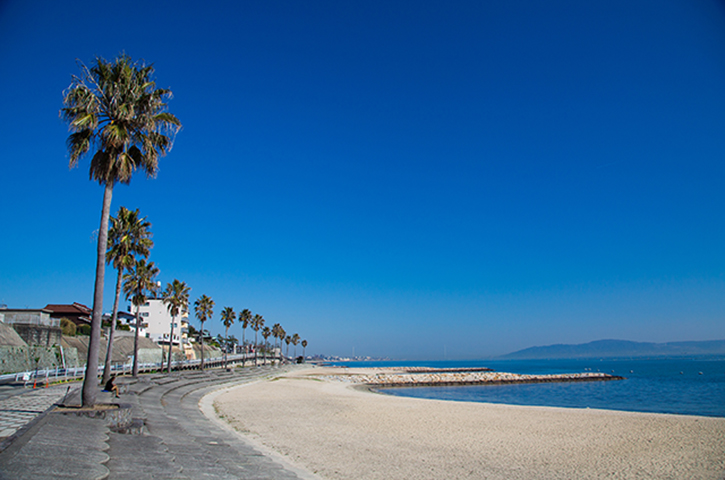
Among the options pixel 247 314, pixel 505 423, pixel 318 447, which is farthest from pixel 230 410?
pixel 247 314

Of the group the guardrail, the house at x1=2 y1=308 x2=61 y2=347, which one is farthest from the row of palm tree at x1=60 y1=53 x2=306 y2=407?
the house at x1=2 y1=308 x2=61 y2=347

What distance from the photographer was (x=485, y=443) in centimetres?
1705

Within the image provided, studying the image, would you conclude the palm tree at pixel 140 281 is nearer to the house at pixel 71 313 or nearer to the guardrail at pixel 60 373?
the guardrail at pixel 60 373

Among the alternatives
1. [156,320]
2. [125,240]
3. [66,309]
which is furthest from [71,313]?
[125,240]

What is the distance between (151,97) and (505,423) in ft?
75.5

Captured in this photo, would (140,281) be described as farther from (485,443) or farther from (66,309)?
(66,309)

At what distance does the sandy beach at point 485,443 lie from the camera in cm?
1292

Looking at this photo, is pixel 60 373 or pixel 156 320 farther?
pixel 156 320

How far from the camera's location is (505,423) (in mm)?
22672

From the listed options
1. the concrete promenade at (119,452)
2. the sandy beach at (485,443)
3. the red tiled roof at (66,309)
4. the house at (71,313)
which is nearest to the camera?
the concrete promenade at (119,452)

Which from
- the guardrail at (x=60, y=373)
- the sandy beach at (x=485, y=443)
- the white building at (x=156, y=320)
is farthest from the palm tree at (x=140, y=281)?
the white building at (x=156, y=320)

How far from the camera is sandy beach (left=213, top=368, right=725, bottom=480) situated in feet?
42.4

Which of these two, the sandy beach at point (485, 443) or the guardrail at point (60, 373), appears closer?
the sandy beach at point (485, 443)

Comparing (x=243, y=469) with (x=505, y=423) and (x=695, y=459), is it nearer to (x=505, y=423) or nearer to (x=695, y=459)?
(x=695, y=459)
